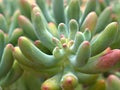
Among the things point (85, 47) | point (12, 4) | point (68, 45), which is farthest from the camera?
point (12, 4)

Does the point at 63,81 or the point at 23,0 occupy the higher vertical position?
the point at 23,0

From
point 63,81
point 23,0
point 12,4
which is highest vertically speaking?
point 12,4

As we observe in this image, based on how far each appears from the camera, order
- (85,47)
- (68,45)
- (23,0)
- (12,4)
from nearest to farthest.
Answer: (85,47) < (68,45) < (23,0) < (12,4)

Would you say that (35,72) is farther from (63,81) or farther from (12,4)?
(12,4)

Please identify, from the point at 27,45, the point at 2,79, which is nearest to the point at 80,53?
the point at 27,45
